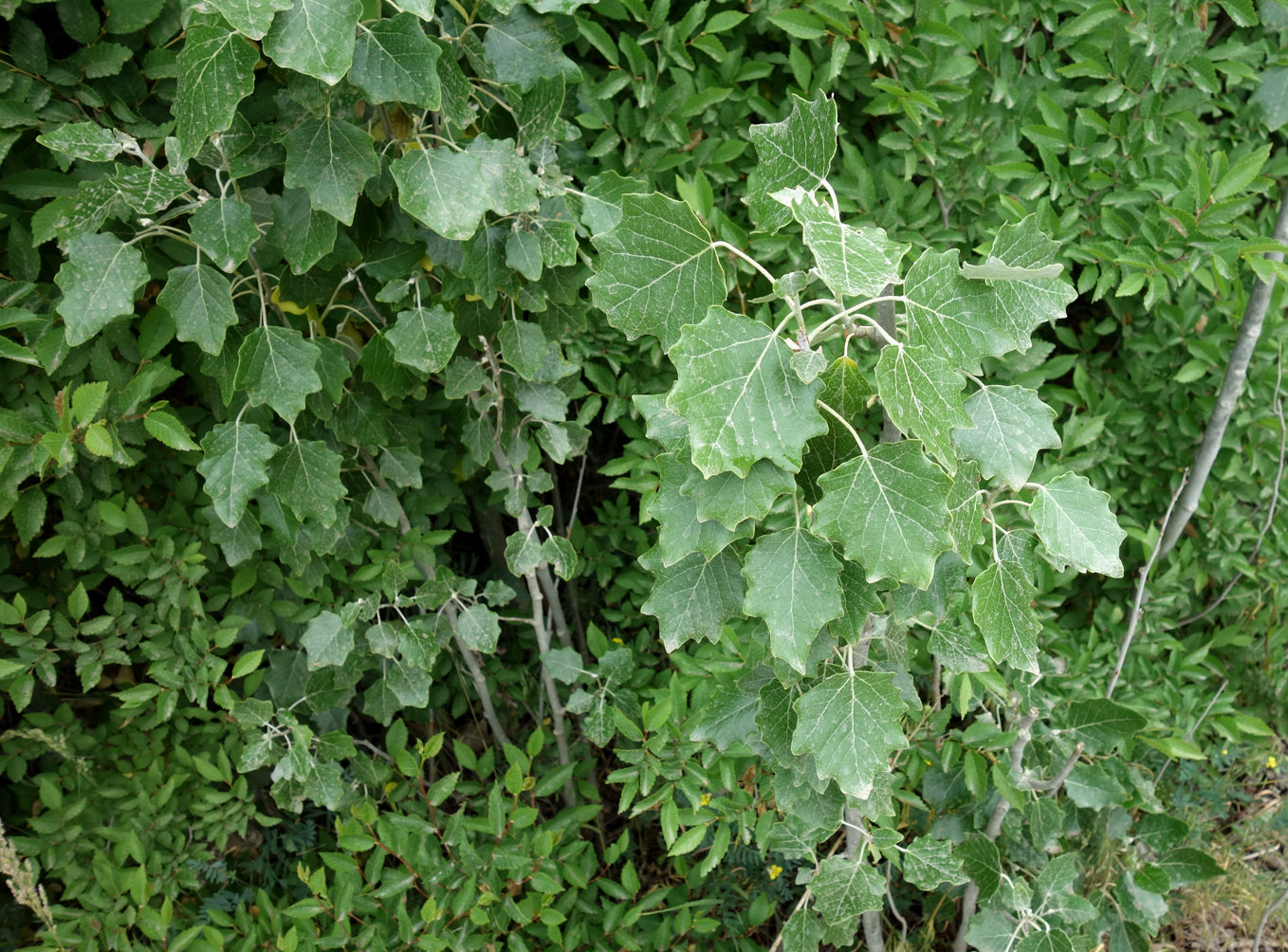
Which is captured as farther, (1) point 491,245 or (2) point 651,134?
(2) point 651,134

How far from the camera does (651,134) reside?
191 cm

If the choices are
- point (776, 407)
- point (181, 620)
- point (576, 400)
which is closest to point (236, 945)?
point (181, 620)

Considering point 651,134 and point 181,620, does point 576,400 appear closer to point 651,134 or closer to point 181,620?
point 651,134

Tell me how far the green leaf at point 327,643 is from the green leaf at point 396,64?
103 centimetres

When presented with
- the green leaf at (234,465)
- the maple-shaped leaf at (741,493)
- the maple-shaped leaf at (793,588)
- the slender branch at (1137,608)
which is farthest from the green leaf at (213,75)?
the slender branch at (1137,608)

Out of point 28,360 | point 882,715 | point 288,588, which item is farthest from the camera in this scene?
point 288,588

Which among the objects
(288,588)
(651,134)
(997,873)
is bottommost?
(288,588)

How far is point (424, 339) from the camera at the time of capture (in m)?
1.53

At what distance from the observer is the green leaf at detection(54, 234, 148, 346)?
130 centimetres

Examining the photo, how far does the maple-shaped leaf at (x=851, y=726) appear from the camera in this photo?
1094mm

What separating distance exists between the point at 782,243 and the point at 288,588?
1487mm

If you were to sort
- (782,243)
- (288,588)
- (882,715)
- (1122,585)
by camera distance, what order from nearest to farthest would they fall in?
(882,715) → (782,243) → (288,588) → (1122,585)

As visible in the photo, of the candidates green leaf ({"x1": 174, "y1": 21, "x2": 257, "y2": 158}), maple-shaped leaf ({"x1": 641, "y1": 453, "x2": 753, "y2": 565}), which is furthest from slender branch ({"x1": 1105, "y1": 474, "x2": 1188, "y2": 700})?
green leaf ({"x1": 174, "y1": 21, "x2": 257, "y2": 158})

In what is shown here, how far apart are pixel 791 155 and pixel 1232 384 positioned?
1654 mm
